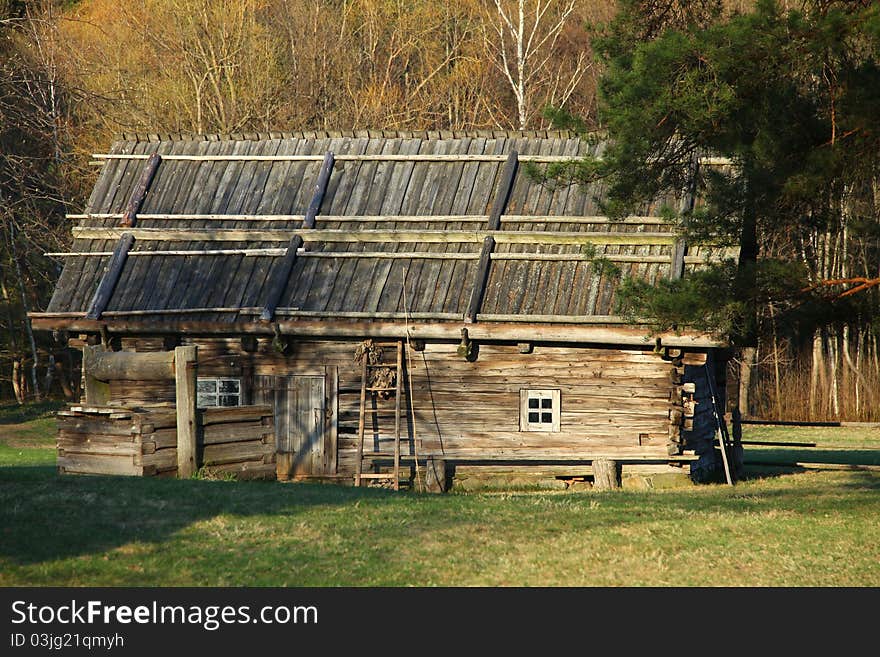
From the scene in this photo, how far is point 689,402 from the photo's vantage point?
18.8 metres

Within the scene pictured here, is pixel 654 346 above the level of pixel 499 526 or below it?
above

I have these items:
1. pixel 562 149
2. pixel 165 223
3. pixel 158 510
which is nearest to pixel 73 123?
pixel 165 223

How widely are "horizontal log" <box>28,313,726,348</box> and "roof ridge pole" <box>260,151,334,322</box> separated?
1.35 ft

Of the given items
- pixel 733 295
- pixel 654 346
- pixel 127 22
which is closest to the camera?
pixel 733 295

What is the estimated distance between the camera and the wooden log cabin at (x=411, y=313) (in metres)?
18.8

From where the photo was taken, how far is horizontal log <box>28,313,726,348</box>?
1808 centimetres

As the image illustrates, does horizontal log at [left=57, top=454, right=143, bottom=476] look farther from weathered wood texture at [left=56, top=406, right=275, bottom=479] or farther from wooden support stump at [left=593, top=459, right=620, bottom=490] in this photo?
wooden support stump at [left=593, top=459, right=620, bottom=490]

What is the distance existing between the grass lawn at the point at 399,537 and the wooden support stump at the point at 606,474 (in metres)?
1.88

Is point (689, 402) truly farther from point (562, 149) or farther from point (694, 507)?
point (562, 149)

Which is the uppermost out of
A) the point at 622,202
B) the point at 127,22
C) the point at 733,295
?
the point at 127,22

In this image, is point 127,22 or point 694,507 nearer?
point 694,507

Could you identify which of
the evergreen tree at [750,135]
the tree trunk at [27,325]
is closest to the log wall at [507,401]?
the evergreen tree at [750,135]

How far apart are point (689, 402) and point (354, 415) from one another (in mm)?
5746
